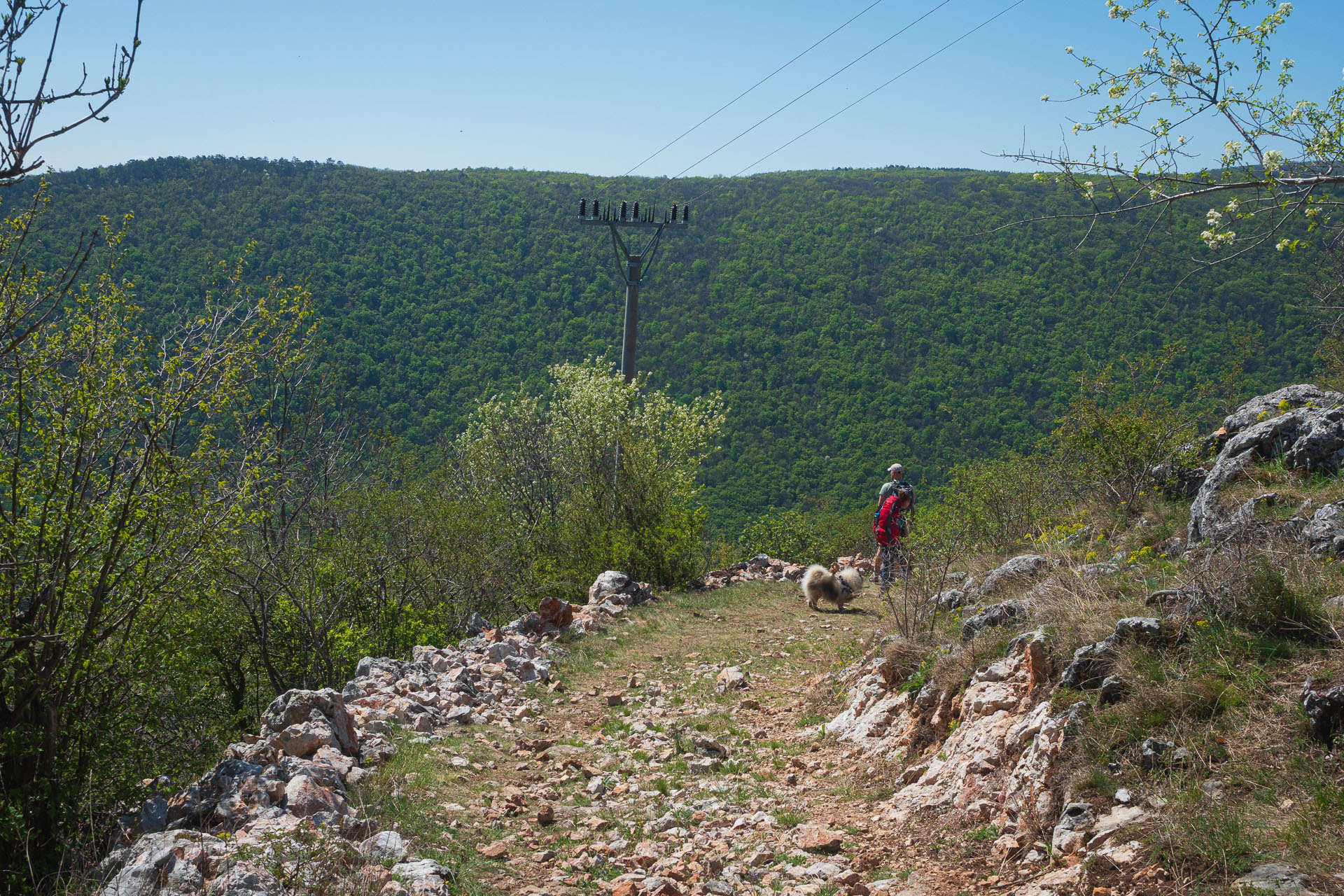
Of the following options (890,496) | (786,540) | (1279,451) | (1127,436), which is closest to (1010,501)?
(890,496)

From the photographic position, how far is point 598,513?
45.1 ft

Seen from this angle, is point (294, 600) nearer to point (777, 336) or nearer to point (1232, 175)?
point (1232, 175)

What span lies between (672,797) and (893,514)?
6023mm

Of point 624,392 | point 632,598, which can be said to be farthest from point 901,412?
point 632,598

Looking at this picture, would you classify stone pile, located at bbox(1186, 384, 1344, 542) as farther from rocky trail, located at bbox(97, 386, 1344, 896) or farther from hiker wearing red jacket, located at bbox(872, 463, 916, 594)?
hiker wearing red jacket, located at bbox(872, 463, 916, 594)

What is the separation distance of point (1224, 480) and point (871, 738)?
11.2 feet

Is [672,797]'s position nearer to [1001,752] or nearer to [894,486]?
[1001,752]

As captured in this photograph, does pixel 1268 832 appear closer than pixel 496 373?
Yes

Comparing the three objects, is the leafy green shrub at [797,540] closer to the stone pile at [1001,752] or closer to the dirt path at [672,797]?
the dirt path at [672,797]

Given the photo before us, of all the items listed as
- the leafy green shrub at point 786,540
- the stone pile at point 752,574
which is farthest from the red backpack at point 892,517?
the leafy green shrub at point 786,540

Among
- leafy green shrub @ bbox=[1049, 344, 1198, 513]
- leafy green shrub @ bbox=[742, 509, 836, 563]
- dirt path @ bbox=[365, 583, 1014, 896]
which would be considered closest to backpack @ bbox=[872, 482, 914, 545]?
leafy green shrub @ bbox=[1049, 344, 1198, 513]

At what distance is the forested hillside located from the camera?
136 ft

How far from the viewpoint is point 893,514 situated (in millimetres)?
10469

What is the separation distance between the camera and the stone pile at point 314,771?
3.57m
